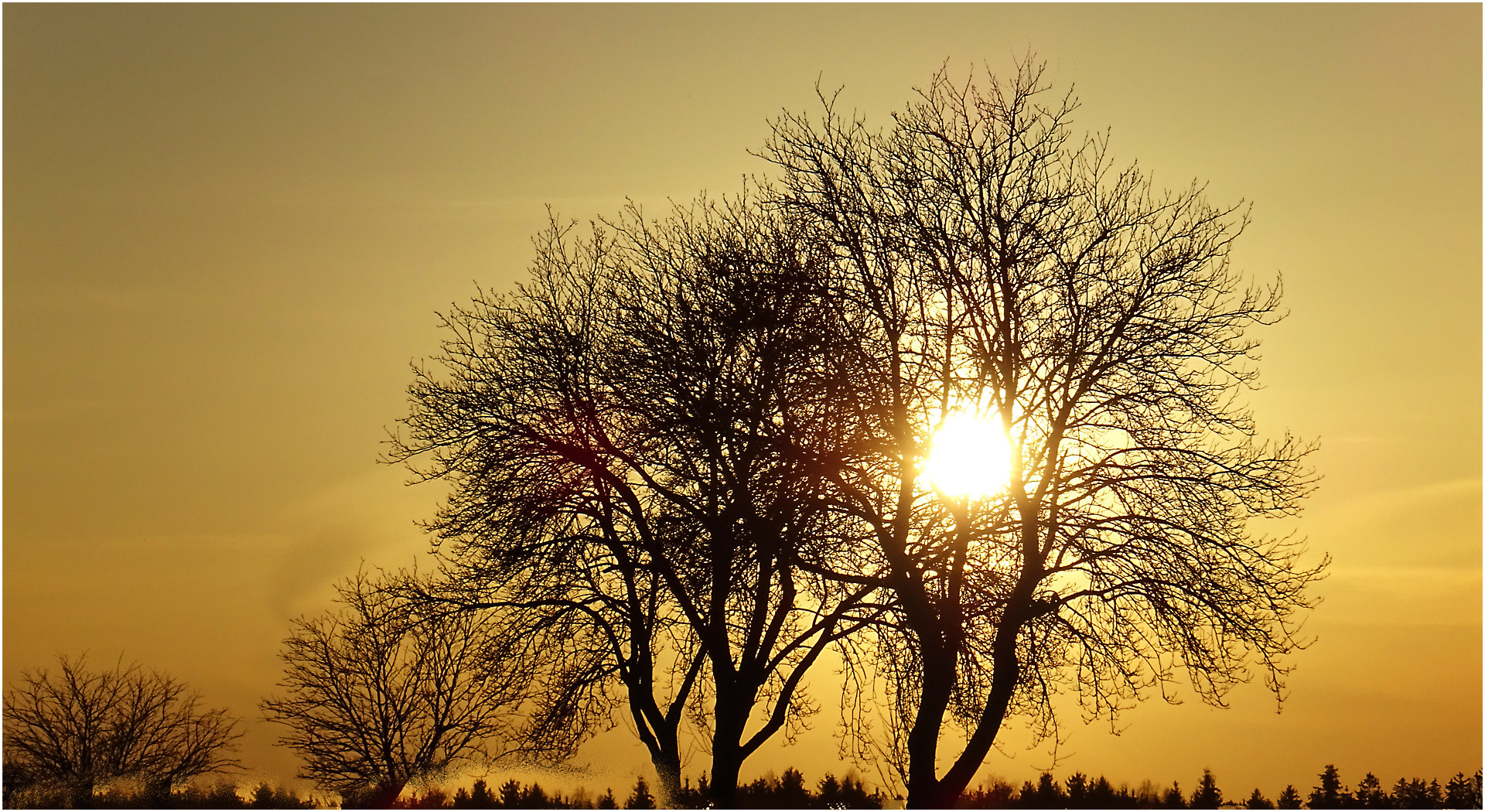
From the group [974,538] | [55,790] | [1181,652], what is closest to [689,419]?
[974,538]

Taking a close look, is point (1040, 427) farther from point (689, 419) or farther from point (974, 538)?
point (689, 419)

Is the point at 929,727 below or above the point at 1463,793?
above

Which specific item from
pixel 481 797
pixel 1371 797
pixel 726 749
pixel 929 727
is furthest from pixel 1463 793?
pixel 481 797

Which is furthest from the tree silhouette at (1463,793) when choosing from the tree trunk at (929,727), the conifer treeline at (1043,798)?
the tree trunk at (929,727)

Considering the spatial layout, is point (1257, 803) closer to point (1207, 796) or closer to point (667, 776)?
point (1207, 796)

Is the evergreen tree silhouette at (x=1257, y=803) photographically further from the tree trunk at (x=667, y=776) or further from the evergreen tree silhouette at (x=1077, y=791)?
the tree trunk at (x=667, y=776)

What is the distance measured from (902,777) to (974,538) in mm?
3335

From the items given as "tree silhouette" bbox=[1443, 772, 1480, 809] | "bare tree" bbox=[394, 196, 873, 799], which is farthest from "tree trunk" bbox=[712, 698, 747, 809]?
"tree silhouette" bbox=[1443, 772, 1480, 809]

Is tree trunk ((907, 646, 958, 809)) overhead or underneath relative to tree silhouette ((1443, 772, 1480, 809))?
overhead

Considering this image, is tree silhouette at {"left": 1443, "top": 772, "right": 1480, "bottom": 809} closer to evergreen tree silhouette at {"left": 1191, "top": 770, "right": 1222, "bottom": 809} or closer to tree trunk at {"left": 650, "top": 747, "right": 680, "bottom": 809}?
evergreen tree silhouette at {"left": 1191, "top": 770, "right": 1222, "bottom": 809}

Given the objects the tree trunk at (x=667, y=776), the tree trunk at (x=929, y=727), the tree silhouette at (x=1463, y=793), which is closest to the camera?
the tree trunk at (x=929, y=727)

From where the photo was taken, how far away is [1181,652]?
14125mm

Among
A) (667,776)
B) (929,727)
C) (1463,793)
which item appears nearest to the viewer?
(929,727)

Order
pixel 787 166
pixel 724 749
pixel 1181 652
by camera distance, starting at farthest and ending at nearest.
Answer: pixel 724 749 < pixel 787 166 < pixel 1181 652
